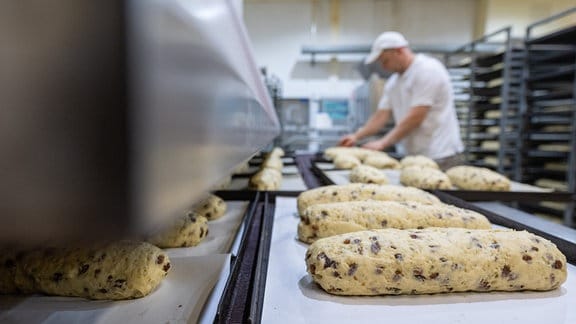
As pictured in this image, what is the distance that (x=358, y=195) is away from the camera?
1299 millimetres

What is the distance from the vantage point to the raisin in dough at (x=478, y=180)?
5.57ft

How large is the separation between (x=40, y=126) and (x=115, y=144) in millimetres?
40

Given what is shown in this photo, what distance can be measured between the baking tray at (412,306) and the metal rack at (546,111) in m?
3.50

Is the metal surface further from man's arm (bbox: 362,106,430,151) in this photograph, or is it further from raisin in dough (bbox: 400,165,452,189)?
man's arm (bbox: 362,106,430,151)

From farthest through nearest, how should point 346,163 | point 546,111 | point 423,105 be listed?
point 546,111 → point 423,105 → point 346,163

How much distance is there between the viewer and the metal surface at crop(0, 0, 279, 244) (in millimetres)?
145

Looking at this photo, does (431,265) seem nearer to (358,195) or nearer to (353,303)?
(353,303)

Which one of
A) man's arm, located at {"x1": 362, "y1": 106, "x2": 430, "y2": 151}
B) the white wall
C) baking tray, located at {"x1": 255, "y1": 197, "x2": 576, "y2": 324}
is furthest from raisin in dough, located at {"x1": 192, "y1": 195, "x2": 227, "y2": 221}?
the white wall

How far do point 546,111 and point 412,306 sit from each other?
164 inches

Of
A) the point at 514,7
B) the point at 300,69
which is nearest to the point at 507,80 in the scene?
the point at 514,7

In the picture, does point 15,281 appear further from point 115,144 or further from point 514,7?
point 514,7

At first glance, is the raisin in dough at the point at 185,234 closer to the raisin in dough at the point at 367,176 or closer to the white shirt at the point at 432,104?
the raisin in dough at the point at 367,176

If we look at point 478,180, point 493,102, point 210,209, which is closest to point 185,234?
point 210,209

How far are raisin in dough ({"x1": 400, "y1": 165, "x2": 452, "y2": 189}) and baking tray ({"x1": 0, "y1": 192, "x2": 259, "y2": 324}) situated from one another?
1.17 m
